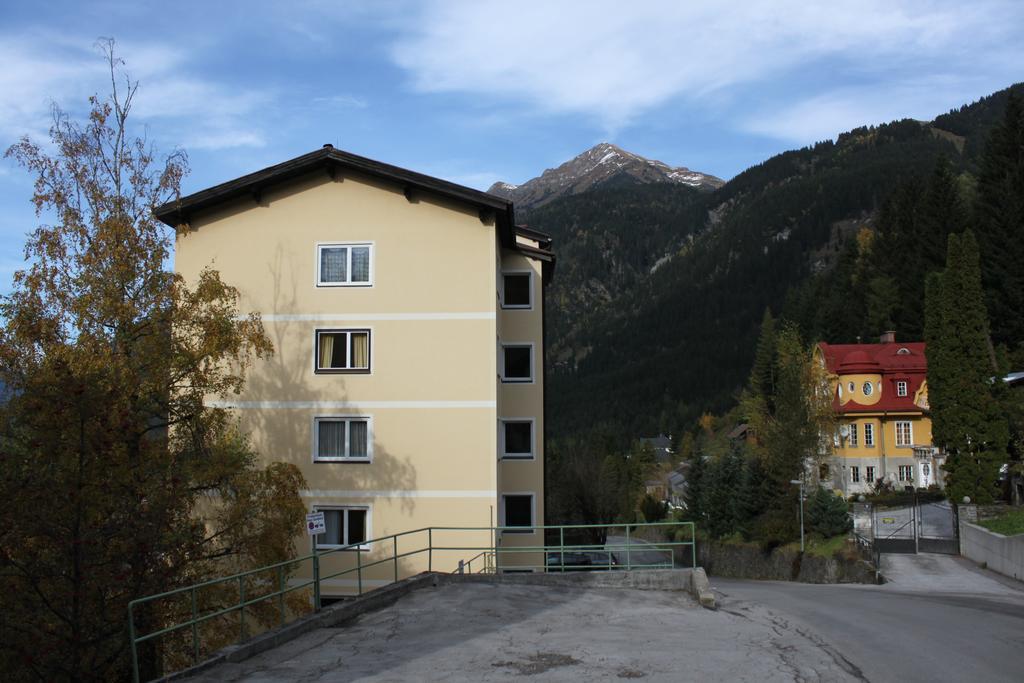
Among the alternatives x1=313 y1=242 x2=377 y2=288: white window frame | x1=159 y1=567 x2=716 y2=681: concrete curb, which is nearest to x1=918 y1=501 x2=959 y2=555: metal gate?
x1=159 y1=567 x2=716 y2=681: concrete curb

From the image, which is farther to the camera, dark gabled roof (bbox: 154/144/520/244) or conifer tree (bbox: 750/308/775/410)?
conifer tree (bbox: 750/308/775/410)

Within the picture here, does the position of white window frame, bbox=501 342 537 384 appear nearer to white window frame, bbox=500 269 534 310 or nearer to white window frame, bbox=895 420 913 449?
white window frame, bbox=500 269 534 310

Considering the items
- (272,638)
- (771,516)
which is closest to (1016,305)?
(771,516)

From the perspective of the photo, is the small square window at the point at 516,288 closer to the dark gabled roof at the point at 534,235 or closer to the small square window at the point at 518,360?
the dark gabled roof at the point at 534,235

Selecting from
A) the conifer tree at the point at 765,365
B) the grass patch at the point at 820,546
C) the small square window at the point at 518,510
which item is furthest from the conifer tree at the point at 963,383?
the conifer tree at the point at 765,365

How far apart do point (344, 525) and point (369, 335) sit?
507 centimetres

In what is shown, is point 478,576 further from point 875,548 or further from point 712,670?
point 875,548

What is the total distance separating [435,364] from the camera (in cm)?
2639

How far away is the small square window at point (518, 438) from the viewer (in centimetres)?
2978

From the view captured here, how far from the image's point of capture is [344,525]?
25875mm

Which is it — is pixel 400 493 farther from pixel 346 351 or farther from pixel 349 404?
pixel 346 351

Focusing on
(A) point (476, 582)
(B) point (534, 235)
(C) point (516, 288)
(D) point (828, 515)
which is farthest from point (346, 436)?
(D) point (828, 515)

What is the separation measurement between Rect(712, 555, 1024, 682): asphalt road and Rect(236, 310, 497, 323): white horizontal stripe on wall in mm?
9671

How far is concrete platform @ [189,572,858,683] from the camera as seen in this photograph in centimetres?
1188
